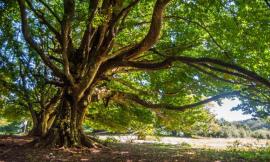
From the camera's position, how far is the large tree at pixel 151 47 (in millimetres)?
9219

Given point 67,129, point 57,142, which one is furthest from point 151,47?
point 57,142

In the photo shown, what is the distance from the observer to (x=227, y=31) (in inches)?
407

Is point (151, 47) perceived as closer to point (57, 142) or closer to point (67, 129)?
point (67, 129)

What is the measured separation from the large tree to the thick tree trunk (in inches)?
1.3

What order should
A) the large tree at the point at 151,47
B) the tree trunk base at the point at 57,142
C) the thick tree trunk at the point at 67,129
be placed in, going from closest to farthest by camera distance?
the large tree at the point at 151,47, the tree trunk base at the point at 57,142, the thick tree trunk at the point at 67,129

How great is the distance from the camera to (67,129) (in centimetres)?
1127

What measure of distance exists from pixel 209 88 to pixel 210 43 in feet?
8.82

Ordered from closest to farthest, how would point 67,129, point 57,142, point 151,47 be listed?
point 151,47 < point 57,142 < point 67,129

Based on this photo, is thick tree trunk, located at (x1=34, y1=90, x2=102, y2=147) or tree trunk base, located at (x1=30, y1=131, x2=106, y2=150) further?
thick tree trunk, located at (x1=34, y1=90, x2=102, y2=147)

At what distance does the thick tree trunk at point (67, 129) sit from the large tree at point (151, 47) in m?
0.03

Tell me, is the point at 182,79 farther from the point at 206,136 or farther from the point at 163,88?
the point at 206,136

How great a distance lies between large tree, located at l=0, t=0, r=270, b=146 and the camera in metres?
9.22

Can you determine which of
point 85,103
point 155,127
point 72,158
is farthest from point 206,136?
point 72,158

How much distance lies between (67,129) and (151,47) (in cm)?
415
